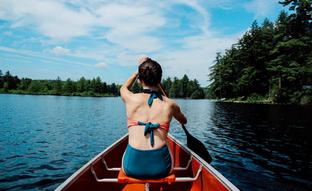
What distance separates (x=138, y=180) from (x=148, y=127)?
79 cm

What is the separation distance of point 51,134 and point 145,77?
17446mm

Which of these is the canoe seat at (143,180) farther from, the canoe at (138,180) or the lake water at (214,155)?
the lake water at (214,155)

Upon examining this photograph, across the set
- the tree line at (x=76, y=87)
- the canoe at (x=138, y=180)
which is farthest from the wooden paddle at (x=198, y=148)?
the tree line at (x=76, y=87)

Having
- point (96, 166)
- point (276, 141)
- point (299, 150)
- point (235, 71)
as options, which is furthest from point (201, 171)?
point (235, 71)

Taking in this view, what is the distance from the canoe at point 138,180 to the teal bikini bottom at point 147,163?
0.11 m

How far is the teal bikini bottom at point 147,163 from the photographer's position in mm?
3764

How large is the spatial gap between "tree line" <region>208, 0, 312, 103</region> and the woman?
57275mm

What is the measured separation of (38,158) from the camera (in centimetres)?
1252

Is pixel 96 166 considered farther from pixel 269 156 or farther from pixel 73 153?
pixel 269 156

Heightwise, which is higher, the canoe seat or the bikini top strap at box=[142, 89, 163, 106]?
the bikini top strap at box=[142, 89, 163, 106]

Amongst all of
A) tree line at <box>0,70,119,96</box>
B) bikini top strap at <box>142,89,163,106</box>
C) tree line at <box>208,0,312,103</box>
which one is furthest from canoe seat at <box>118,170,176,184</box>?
tree line at <box>0,70,119,96</box>

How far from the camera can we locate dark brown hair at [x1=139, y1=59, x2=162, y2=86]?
3779mm

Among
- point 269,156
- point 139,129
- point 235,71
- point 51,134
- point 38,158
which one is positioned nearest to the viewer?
point 139,129

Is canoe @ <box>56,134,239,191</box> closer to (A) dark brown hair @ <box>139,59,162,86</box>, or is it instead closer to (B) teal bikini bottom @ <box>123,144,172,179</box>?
(B) teal bikini bottom @ <box>123,144,172,179</box>
